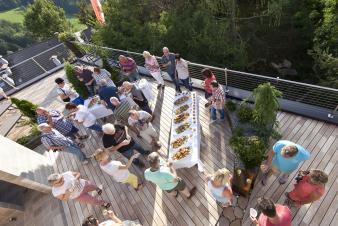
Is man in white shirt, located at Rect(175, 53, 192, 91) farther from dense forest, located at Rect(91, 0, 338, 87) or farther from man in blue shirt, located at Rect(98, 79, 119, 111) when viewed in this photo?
dense forest, located at Rect(91, 0, 338, 87)

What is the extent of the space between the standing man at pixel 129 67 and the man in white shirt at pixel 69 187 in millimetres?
4530

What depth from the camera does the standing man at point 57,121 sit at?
7665 mm

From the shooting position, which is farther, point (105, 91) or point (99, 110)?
point (99, 110)

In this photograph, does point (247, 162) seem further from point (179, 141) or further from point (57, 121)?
point (57, 121)

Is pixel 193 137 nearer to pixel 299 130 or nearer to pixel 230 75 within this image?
pixel 299 130

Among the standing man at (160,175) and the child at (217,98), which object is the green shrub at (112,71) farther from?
the standing man at (160,175)

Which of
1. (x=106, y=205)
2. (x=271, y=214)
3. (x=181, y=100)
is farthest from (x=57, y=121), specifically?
(x=271, y=214)

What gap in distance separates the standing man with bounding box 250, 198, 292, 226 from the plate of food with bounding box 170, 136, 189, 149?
294 centimetres

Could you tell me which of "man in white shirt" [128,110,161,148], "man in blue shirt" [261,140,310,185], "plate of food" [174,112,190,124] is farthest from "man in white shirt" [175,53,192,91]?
"man in blue shirt" [261,140,310,185]

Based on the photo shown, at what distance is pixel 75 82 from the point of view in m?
10.2

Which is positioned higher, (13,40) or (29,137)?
(29,137)

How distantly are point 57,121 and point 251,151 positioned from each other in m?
5.05

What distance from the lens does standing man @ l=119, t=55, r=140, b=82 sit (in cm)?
965

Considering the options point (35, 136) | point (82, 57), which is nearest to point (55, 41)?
point (82, 57)
